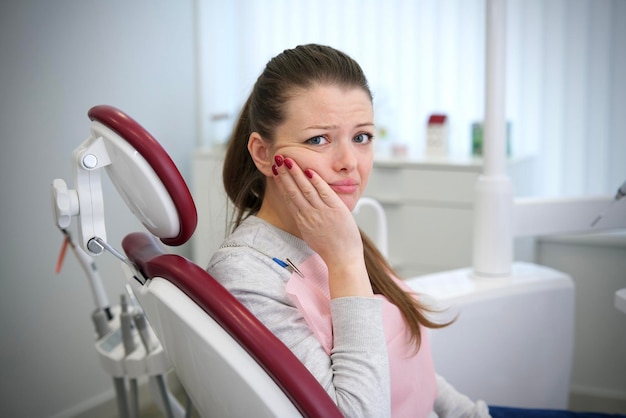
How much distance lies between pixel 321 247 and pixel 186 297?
0.24 meters

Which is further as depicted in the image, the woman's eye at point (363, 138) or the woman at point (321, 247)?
the woman's eye at point (363, 138)

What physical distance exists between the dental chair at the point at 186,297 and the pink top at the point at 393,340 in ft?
0.51

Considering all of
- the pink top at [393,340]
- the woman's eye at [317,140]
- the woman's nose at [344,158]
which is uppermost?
the woman's eye at [317,140]

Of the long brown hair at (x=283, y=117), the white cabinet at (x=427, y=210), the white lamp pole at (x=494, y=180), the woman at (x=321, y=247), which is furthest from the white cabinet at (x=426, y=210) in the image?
the woman at (x=321, y=247)

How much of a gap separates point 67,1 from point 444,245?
1645mm

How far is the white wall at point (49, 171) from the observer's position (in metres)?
2.06

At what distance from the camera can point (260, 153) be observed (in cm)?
117

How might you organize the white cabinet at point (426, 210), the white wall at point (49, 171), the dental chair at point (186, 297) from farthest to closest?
the white cabinet at point (426, 210), the white wall at point (49, 171), the dental chair at point (186, 297)

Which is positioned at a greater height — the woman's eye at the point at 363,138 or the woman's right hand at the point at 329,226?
the woman's eye at the point at 363,138

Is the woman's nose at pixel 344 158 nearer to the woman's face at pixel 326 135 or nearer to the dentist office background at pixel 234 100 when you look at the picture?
the woman's face at pixel 326 135

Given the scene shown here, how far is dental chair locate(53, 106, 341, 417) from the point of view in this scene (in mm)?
892

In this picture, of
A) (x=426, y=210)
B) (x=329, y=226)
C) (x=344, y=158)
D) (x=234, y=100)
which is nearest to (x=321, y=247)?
(x=329, y=226)

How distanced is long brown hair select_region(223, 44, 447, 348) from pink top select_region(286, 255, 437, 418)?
3cm

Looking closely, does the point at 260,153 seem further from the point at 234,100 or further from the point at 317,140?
the point at 234,100
